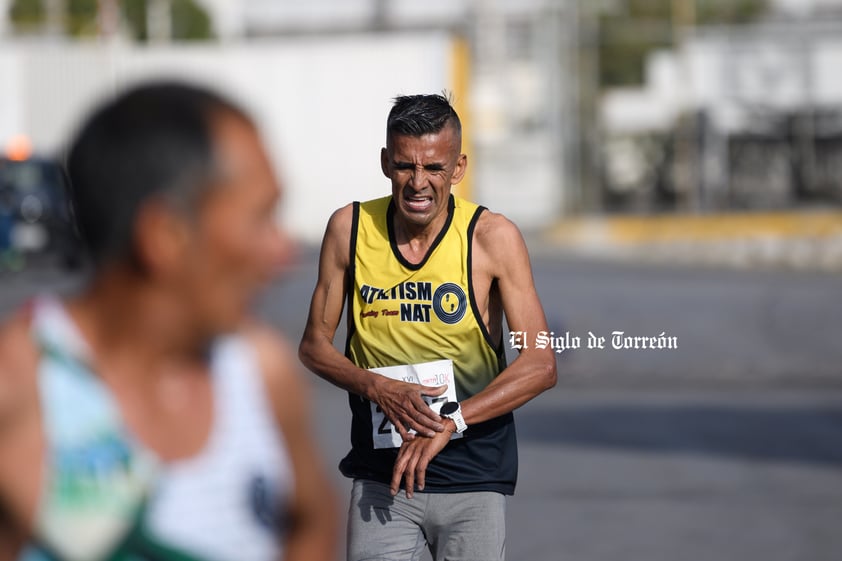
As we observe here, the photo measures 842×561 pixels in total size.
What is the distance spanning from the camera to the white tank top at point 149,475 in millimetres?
1823

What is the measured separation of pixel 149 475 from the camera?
1878mm

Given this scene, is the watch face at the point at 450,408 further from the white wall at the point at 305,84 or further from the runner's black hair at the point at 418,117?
the white wall at the point at 305,84

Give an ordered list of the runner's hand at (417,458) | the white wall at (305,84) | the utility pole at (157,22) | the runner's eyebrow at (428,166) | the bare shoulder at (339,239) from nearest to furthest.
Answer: the runner's hand at (417,458), the runner's eyebrow at (428,166), the bare shoulder at (339,239), the white wall at (305,84), the utility pole at (157,22)

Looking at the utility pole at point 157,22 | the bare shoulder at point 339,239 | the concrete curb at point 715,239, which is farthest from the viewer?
the utility pole at point 157,22

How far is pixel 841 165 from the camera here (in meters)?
31.4

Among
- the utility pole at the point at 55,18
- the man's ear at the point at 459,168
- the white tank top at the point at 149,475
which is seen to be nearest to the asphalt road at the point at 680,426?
the man's ear at the point at 459,168

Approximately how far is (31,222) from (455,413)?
18.9m

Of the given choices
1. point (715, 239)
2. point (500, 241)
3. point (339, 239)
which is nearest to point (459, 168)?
point (500, 241)

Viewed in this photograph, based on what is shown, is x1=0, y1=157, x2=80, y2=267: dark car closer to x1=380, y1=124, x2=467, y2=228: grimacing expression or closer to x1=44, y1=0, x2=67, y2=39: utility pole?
x1=380, y1=124, x2=467, y2=228: grimacing expression

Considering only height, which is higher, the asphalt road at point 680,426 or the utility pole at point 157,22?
the utility pole at point 157,22

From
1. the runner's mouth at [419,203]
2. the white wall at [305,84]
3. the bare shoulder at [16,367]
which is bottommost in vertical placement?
the bare shoulder at [16,367]

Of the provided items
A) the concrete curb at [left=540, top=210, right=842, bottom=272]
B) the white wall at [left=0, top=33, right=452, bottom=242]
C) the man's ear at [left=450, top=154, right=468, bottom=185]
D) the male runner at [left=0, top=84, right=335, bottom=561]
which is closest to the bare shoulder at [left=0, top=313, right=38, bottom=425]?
the male runner at [left=0, top=84, right=335, bottom=561]

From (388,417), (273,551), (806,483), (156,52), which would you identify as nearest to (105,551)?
(273,551)

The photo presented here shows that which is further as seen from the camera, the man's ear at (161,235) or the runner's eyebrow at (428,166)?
the runner's eyebrow at (428,166)
